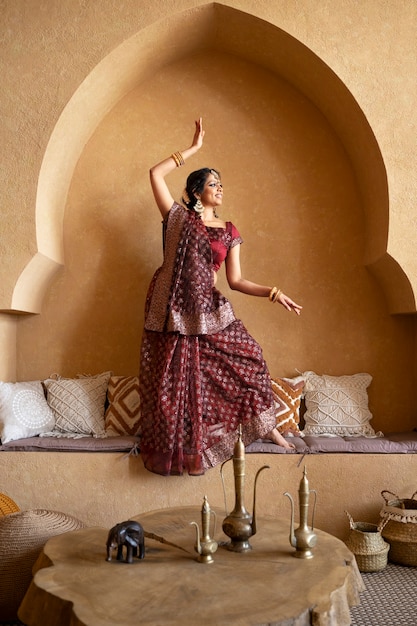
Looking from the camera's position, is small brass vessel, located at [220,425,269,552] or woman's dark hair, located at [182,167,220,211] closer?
small brass vessel, located at [220,425,269,552]

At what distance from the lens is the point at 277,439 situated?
12.8ft

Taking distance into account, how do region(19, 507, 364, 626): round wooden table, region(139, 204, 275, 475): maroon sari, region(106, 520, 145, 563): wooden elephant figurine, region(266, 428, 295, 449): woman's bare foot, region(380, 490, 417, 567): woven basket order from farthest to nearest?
region(266, 428, 295, 449): woman's bare foot
region(139, 204, 275, 475): maroon sari
region(380, 490, 417, 567): woven basket
region(106, 520, 145, 563): wooden elephant figurine
region(19, 507, 364, 626): round wooden table

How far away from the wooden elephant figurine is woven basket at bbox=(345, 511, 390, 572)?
5.52 ft

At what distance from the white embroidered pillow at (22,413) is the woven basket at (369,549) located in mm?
2010

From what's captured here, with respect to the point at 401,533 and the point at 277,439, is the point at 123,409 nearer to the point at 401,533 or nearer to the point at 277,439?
the point at 277,439

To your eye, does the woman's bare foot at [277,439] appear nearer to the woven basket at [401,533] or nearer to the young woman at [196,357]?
the young woman at [196,357]

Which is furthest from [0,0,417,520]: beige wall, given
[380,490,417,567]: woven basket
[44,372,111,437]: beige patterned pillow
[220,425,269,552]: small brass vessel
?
[220,425,269,552]: small brass vessel

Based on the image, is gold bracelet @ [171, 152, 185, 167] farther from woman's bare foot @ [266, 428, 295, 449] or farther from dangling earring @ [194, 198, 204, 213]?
woman's bare foot @ [266, 428, 295, 449]

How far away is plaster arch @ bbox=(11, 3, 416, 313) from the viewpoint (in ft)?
13.8

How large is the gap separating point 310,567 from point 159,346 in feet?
6.65

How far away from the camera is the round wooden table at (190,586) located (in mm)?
1854

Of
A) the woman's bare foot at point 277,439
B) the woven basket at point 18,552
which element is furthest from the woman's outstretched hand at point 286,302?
the woven basket at point 18,552

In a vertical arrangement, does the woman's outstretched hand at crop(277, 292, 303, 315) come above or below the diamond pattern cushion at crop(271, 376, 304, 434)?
above

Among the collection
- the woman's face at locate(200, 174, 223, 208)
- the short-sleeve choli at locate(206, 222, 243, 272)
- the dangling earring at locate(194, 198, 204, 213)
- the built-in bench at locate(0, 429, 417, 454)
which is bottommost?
the built-in bench at locate(0, 429, 417, 454)
